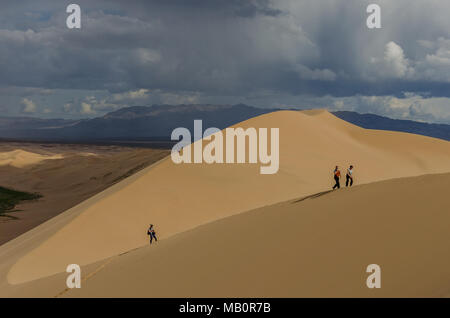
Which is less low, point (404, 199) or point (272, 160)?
point (272, 160)

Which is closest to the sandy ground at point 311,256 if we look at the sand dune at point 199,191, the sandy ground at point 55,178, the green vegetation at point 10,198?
the sand dune at point 199,191

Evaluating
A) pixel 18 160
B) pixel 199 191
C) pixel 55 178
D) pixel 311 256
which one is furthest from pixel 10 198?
pixel 311 256

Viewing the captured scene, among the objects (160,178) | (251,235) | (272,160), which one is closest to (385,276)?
(251,235)

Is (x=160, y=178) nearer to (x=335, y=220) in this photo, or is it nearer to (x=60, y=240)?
(x=60, y=240)

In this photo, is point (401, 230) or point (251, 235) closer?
point (401, 230)

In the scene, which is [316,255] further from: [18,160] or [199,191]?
[18,160]

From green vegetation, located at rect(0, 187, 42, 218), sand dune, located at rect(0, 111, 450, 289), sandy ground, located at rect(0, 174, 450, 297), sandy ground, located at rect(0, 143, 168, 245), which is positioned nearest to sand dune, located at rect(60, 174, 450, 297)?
sandy ground, located at rect(0, 174, 450, 297)

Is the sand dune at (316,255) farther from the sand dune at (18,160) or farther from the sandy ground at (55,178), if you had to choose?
the sand dune at (18,160)
